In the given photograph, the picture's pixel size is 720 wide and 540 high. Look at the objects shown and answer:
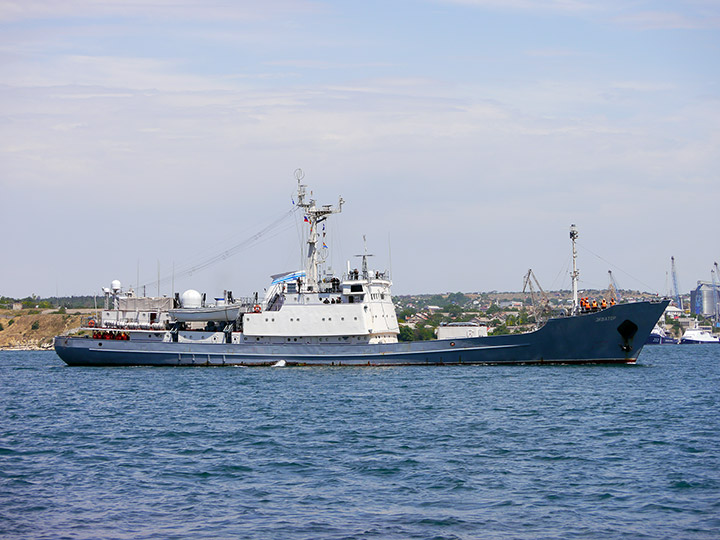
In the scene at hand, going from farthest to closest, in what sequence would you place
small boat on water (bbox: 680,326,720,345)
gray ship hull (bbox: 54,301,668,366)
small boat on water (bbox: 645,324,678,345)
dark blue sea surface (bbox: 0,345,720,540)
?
small boat on water (bbox: 680,326,720,345) < small boat on water (bbox: 645,324,678,345) < gray ship hull (bbox: 54,301,668,366) < dark blue sea surface (bbox: 0,345,720,540)

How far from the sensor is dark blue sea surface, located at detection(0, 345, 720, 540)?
15945 mm

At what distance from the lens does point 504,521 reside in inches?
627

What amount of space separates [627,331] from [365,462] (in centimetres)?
3237

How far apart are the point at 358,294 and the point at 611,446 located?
1109 inches

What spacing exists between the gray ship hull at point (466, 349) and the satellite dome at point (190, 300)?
313 cm

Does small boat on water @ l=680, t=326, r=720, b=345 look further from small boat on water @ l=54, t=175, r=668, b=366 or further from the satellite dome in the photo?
the satellite dome

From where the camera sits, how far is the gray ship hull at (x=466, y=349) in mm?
49438

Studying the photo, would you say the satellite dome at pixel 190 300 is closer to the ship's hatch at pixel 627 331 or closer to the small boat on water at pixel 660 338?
the ship's hatch at pixel 627 331

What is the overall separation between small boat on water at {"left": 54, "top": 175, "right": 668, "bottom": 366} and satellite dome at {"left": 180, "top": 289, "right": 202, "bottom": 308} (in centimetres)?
7

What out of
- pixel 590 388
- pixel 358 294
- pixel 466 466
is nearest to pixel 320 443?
pixel 466 466

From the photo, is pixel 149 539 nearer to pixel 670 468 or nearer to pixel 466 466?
pixel 466 466

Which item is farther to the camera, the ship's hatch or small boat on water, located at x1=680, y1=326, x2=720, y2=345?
small boat on water, located at x1=680, y1=326, x2=720, y2=345

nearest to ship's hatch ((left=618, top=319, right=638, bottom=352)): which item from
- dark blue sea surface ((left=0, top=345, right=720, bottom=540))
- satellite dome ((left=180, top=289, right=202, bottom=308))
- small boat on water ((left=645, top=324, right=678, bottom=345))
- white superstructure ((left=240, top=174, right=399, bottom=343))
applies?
dark blue sea surface ((left=0, top=345, right=720, bottom=540))

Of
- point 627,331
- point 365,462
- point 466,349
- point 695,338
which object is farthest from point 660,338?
point 365,462
